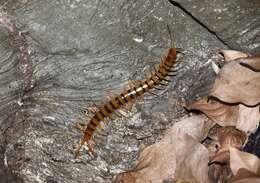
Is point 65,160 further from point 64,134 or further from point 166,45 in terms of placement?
point 166,45

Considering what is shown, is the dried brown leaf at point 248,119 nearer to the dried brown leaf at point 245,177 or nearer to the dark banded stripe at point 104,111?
the dried brown leaf at point 245,177

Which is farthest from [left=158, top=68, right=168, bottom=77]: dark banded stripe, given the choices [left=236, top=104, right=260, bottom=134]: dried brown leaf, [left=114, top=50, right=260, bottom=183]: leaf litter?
[left=236, top=104, right=260, bottom=134]: dried brown leaf

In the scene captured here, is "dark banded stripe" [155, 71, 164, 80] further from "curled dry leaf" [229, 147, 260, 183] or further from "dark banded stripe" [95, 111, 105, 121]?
"curled dry leaf" [229, 147, 260, 183]

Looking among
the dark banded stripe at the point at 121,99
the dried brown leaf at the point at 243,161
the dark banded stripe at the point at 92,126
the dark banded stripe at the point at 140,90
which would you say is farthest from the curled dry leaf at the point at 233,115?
the dark banded stripe at the point at 92,126

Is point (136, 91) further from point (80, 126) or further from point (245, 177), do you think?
point (245, 177)

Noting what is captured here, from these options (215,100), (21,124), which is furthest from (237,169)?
(21,124)

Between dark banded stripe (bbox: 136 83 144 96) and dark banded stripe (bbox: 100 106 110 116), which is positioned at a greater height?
dark banded stripe (bbox: 136 83 144 96)
